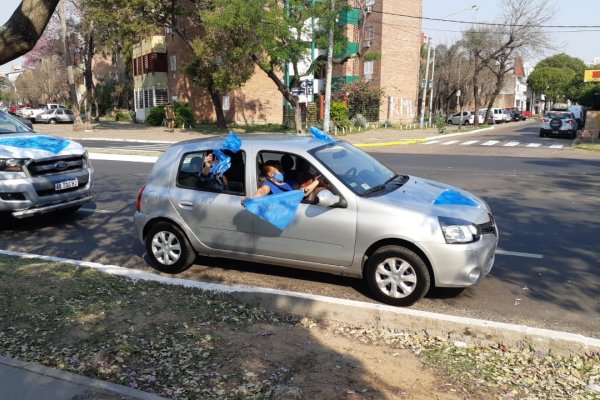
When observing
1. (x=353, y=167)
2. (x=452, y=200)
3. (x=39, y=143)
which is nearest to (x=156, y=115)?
(x=39, y=143)

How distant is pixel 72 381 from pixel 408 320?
2607 mm

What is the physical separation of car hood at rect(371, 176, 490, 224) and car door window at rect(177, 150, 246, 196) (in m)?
1.53

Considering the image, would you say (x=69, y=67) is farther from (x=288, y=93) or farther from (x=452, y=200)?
(x=452, y=200)

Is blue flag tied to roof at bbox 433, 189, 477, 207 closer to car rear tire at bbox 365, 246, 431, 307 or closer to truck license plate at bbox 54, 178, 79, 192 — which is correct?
car rear tire at bbox 365, 246, 431, 307

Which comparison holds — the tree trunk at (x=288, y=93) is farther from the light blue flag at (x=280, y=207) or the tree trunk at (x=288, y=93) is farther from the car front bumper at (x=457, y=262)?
the car front bumper at (x=457, y=262)

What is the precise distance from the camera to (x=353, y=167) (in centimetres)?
580

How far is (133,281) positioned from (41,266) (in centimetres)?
127

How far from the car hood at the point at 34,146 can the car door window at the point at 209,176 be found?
3.15m

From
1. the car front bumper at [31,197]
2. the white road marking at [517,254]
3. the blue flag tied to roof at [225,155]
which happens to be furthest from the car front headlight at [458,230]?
the car front bumper at [31,197]

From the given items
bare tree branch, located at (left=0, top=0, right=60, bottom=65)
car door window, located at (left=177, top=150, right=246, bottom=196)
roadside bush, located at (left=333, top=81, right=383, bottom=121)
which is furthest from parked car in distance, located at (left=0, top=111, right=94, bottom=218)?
roadside bush, located at (left=333, top=81, right=383, bottom=121)

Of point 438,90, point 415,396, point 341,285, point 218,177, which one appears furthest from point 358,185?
point 438,90

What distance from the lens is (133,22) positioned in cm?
2903

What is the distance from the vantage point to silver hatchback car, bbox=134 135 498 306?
16.2 ft

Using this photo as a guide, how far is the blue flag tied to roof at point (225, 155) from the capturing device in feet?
18.9
